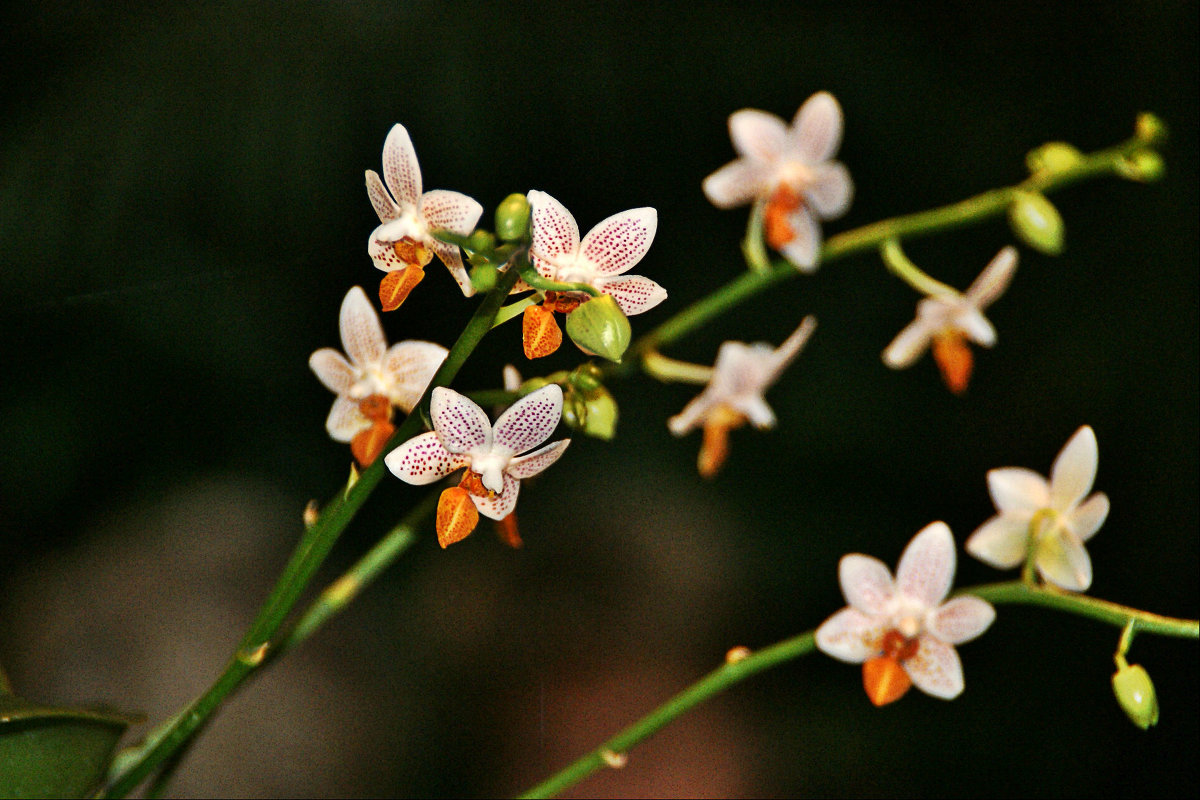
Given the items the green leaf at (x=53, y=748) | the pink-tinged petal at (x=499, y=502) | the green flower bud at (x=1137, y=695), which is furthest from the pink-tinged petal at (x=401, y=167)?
the green flower bud at (x=1137, y=695)

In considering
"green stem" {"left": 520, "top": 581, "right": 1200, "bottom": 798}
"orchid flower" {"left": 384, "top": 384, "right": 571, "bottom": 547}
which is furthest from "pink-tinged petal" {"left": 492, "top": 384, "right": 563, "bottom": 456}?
"green stem" {"left": 520, "top": 581, "right": 1200, "bottom": 798}

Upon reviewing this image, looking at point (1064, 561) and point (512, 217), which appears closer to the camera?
point (512, 217)

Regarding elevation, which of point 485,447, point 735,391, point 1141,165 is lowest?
point 485,447

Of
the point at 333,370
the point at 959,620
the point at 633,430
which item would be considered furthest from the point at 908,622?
the point at 633,430

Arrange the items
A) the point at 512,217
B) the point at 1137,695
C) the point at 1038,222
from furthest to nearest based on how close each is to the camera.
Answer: the point at 1038,222 → the point at 1137,695 → the point at 512,217

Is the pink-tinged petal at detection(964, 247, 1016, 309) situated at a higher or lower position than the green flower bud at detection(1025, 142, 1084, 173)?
lower

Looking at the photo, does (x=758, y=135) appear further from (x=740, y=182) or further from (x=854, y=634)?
(x=854, y=634)

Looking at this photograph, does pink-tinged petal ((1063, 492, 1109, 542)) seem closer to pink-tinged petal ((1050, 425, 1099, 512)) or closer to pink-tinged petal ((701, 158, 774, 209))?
pink-tinged petal ((1050, 425, 1099, 512))
